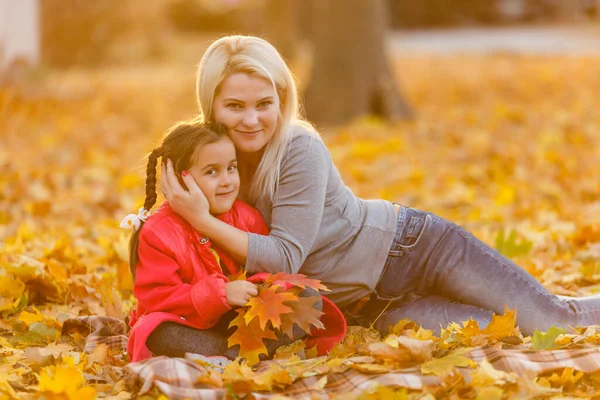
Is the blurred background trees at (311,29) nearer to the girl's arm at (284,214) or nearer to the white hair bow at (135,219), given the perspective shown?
the girl's arm at (284,214)

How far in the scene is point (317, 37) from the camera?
30.3 feet

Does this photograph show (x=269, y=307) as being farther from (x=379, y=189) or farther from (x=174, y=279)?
(x=379, y=189)

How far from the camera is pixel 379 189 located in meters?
6.34

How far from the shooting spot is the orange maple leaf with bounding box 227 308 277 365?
277cm

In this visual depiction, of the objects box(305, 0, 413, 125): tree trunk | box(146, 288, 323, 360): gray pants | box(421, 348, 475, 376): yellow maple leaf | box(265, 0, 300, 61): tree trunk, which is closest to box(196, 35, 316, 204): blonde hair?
box(146, 288, 323, 360): gray pants

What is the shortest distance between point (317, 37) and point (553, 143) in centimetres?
298

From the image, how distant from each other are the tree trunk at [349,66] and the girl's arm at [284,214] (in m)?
6.07

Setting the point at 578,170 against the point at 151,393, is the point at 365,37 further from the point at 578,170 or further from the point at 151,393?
the point at 151,393

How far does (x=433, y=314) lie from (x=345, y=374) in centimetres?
67

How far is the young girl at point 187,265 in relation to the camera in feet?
9.02

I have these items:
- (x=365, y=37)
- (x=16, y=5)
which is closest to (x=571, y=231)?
(x=365, y=37)

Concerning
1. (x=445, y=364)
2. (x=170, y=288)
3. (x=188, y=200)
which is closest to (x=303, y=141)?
(x=188, y=200)

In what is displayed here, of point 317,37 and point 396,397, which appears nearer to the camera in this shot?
point 396,397

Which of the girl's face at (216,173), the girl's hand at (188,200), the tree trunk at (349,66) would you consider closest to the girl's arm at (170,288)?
the girl's hand at (188,200)
